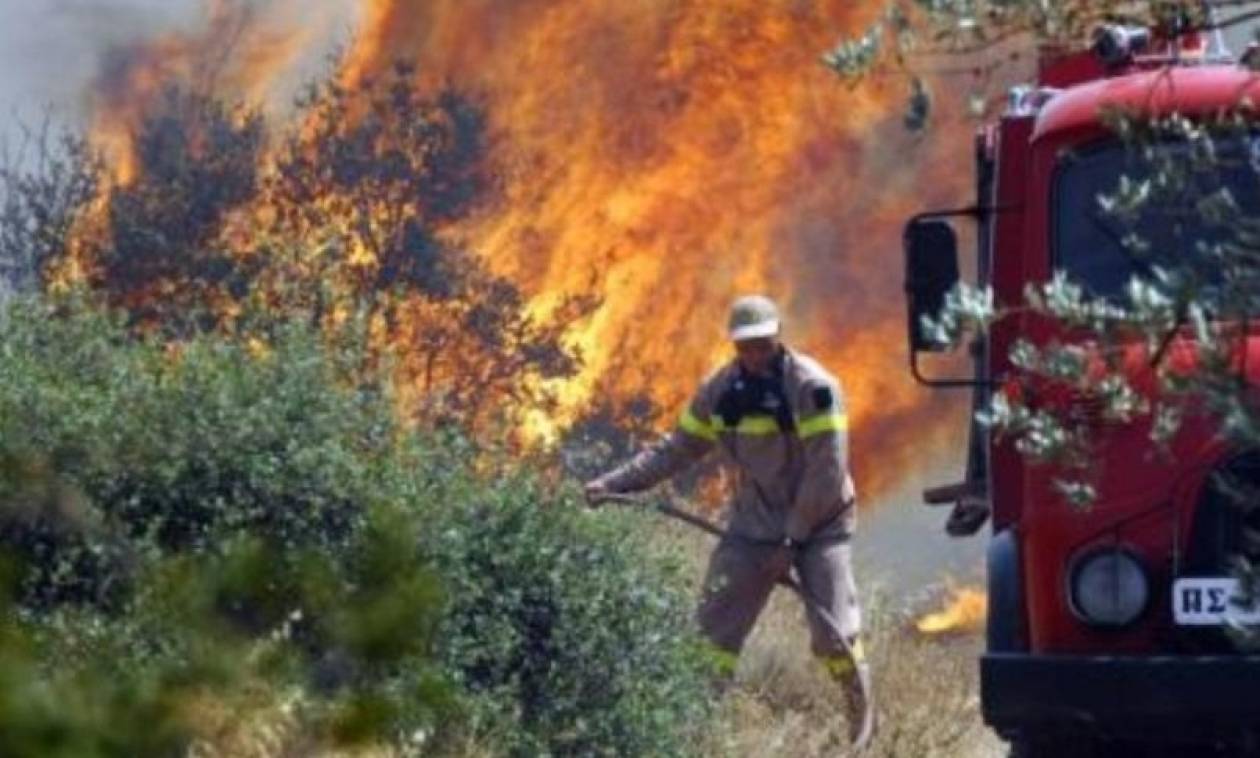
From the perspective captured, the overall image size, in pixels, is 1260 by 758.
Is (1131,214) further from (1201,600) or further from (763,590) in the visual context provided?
(763,590)

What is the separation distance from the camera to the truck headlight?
901cm

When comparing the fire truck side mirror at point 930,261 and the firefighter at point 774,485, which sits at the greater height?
the fire truck side mirror at point 930,261

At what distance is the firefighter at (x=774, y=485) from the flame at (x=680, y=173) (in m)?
6.16

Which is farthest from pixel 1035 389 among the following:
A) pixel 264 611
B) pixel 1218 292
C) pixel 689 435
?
pixel 689 435

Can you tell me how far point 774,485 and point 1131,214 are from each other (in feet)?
23.7

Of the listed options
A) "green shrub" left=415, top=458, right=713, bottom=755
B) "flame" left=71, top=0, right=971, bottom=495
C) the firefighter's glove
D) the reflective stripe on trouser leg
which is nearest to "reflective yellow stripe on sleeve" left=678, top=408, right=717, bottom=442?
the firefighter's glove

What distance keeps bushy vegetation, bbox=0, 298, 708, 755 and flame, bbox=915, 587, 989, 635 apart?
20.4 feet

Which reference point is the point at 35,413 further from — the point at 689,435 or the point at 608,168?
the point at 608,168

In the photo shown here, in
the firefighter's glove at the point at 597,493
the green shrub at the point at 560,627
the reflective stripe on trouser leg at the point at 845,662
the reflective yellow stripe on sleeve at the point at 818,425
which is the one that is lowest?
the reflective stripe on trouser leg at the point at 845,662

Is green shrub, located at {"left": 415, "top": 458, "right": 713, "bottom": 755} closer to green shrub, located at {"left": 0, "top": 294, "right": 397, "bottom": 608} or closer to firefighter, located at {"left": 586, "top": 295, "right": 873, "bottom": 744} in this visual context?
green shrub, located at {"left": 0, "top": 294, "right": 397, "bottom": 608}

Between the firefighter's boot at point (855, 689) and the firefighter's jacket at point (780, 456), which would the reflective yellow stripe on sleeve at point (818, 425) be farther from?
the firefighter's boot at point (855, 689)

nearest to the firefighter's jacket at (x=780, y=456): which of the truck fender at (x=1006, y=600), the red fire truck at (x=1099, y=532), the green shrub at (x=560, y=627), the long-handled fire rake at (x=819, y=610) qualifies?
the long-handled fire rake at (x=819, y=610)

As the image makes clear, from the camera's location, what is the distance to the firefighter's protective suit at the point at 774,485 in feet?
41.2

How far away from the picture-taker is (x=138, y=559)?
804 cm
